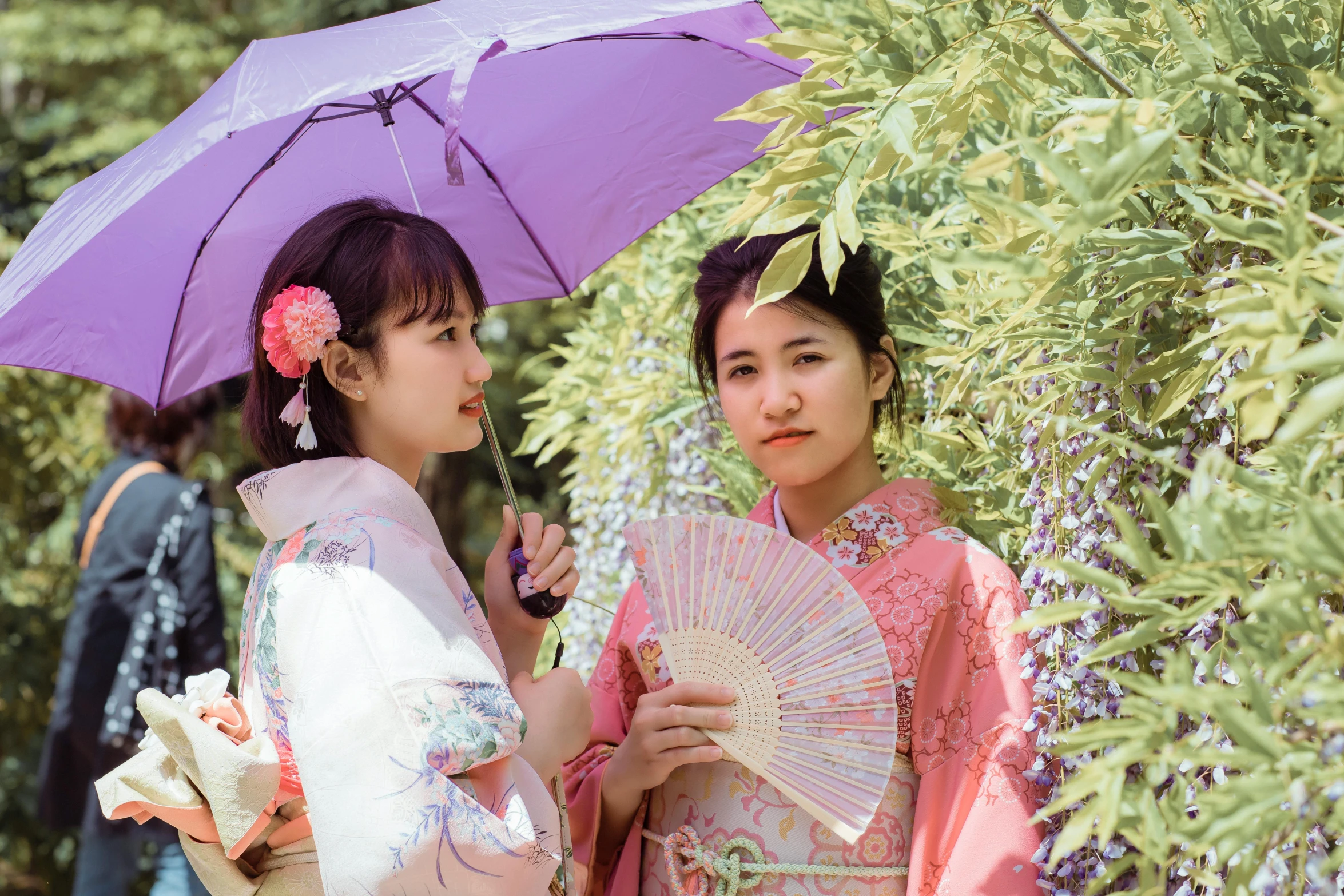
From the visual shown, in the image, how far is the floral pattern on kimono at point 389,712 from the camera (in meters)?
1.34

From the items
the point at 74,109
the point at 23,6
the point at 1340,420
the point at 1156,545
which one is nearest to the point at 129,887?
the point at 1156,545

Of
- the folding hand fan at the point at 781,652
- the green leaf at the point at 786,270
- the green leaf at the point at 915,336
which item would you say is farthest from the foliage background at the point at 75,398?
the green leaf at the point at 786,270

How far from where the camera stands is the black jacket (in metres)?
3.63

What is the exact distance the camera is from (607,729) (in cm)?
192

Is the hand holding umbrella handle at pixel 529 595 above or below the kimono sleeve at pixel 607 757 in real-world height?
above

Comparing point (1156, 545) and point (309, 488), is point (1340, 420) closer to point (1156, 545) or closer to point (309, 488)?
point (1156, 545)

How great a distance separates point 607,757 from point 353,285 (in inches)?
32.6

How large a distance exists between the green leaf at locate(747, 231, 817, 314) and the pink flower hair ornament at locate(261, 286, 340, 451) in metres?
0.60

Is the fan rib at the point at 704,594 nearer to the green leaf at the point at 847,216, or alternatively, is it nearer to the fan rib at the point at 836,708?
the fan rib at the point at 836,708

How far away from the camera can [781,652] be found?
1681 millimetres

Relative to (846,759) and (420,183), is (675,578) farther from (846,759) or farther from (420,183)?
(420,183)

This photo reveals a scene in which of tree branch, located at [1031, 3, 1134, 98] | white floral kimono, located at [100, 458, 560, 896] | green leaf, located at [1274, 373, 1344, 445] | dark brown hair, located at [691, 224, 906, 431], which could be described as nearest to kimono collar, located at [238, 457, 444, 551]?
white floral kimono, located at [100, 458, 560, 896]

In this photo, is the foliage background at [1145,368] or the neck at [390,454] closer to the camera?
the foliage background at [1145,368]

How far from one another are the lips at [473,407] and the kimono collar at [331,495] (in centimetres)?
13
